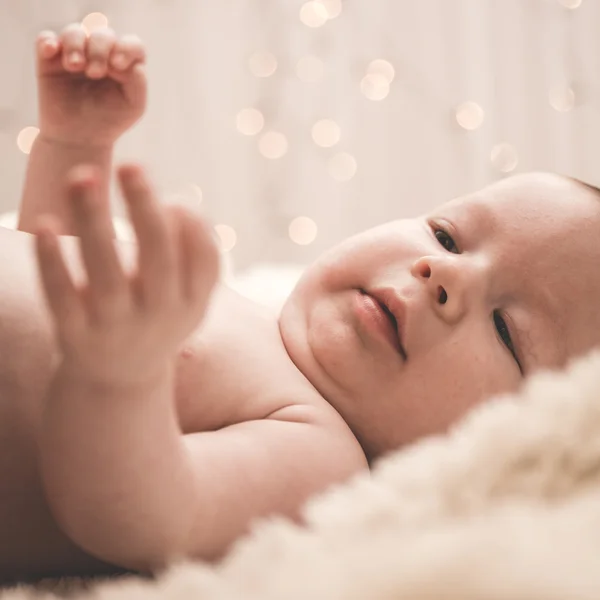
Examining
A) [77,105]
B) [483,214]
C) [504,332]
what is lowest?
[504,332]

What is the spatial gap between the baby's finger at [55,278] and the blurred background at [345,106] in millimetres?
1580

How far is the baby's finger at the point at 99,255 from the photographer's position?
0.48 m

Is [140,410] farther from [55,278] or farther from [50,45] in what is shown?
[50,45]

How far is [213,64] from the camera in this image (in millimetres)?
2074

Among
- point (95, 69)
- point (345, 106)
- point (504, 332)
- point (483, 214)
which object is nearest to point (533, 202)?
point (483, 214)

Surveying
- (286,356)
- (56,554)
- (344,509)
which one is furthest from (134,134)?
(344,509)

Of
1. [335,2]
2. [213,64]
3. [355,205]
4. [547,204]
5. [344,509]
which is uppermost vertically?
[335,2]

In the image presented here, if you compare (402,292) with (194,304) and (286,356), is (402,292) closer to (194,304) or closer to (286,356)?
(286,356)

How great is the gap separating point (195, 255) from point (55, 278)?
0.09m

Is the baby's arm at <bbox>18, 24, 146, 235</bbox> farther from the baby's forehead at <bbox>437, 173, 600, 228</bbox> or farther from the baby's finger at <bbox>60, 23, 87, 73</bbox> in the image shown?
the baby's forehead at <bbox>437, 173, 600, 228</bbox>

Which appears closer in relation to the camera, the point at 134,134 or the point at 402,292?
the point at 402,292

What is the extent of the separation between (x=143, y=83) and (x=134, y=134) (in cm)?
107

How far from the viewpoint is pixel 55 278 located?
49 cm

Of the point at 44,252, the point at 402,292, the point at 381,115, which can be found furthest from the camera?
the point at 381,115
